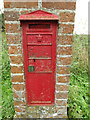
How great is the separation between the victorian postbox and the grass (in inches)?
24.9

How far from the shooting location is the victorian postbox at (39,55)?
60.4 inches

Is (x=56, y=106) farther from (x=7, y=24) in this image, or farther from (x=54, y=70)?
(x=7, y=24)

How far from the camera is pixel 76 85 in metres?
3.11

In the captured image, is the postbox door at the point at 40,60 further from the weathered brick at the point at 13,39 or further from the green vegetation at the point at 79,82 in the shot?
the green vegetation at the point at 79,82

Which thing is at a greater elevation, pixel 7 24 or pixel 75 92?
pixel 7 24

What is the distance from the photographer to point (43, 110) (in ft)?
6.74

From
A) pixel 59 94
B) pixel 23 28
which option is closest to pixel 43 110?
pixel 59 94

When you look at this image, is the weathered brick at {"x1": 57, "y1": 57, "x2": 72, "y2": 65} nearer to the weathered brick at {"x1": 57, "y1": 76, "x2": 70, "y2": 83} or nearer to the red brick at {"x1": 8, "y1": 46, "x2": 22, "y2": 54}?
the weathered brick at {"x1": 57, "y1": 76, "x2": 70, "y2": 83}

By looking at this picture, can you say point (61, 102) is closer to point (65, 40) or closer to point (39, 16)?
point (65, 40)

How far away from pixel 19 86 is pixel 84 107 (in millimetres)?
1359

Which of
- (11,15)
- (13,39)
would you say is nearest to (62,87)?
(13,39)

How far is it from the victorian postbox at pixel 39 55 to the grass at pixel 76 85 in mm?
633

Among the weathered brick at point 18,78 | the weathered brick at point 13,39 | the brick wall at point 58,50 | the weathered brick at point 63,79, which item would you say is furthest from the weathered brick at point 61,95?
the weathered brick at point 13,39

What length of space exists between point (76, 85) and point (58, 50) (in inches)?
67.8
